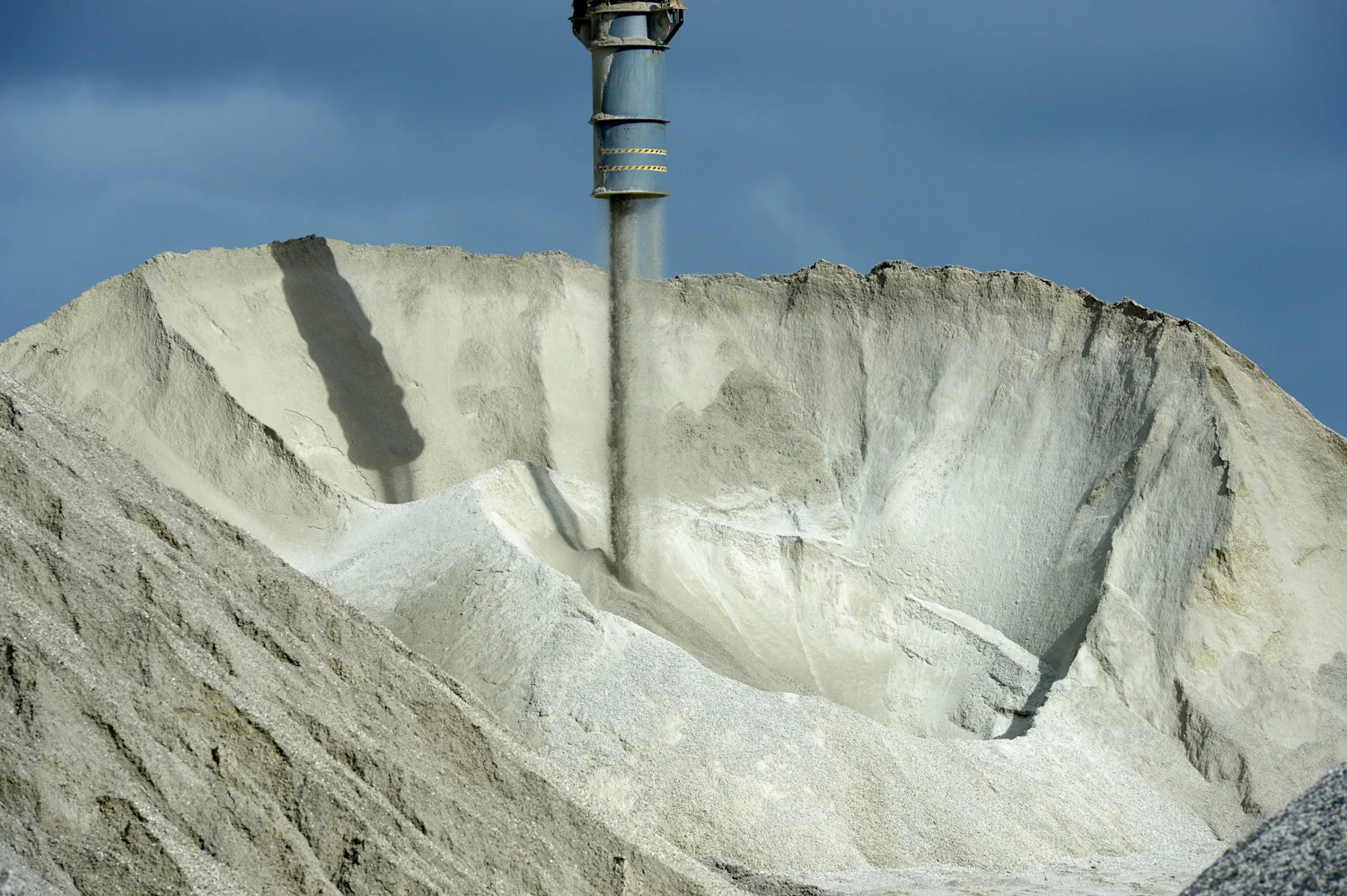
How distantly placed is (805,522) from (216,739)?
14.5 meters

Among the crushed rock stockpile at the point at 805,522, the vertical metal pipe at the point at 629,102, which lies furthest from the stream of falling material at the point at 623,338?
the crushed rock stockpile at the point at 805,522

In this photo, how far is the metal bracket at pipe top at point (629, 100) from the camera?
19547 millimetres

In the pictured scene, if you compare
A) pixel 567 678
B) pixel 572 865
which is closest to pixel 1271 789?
pixel 567 678

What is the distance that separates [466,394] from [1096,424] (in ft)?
30.9

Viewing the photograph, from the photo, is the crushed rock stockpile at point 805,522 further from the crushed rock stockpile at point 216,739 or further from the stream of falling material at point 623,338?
the crushed rock stockpile at point 216,739

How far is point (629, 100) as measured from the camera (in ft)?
64.1

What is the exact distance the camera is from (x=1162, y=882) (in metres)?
16.3

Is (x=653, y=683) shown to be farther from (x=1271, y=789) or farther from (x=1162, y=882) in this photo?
(x=1271, y=789)

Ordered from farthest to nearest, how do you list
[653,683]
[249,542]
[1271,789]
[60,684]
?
[1271,789] → [653,683] → [249,542] → [60,684]

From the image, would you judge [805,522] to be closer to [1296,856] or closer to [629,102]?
[629,102]

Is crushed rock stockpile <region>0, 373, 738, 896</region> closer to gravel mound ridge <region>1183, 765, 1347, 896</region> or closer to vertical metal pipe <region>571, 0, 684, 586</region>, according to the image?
gravel mound ridge <region>1183, 765, 1347, 896</region>

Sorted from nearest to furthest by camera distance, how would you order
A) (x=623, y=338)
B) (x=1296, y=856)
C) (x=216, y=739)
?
(x=1296, y=856) → (x=216, y=739) → (x=623, y=338)

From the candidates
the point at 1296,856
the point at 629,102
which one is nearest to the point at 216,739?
the point at 1296,856

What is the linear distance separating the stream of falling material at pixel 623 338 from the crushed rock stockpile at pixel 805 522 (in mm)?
152
